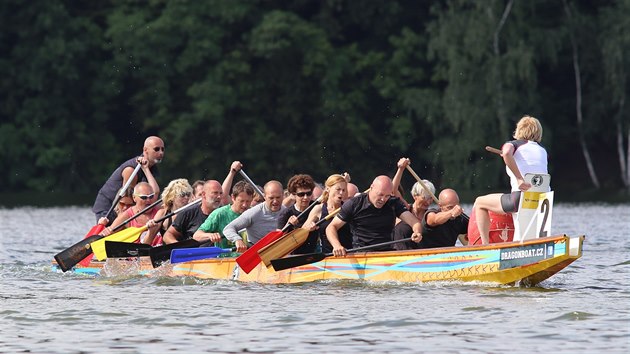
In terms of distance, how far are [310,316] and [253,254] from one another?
288cm

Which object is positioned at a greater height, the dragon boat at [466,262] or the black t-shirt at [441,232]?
the black t-shirt at [441,232]

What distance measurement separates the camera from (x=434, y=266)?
52.1ft

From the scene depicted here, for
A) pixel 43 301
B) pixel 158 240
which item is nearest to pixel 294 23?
pixel 158 240

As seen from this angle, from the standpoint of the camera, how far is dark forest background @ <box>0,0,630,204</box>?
167 ft

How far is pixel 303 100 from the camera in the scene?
178ft

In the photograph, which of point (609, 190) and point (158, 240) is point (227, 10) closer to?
point (609, 190)

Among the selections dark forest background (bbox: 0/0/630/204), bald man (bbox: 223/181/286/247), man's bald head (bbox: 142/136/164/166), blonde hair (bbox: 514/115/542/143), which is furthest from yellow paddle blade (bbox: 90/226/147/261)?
dark forest background (bbox: 0/0/630/204)

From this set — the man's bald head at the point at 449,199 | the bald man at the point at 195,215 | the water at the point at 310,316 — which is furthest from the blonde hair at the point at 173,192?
the man's bald head at the point at 449,199

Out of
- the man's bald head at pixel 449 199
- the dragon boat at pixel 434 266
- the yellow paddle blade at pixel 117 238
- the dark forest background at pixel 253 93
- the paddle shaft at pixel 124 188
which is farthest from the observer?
the dark forest background at pixel 253 93

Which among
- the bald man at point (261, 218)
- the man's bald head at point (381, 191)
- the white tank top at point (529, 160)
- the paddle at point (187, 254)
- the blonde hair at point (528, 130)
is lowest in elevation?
the paddle at point (187, 254)

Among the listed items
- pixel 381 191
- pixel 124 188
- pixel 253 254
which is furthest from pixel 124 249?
pixel 381 191

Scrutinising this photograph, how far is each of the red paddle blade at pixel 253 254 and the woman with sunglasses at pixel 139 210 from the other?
7.52 ft

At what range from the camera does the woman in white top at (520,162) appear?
49.6 feet

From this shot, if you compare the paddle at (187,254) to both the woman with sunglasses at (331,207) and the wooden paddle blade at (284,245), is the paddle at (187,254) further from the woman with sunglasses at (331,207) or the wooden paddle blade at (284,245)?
the woman with sunglasses at (331,207)
